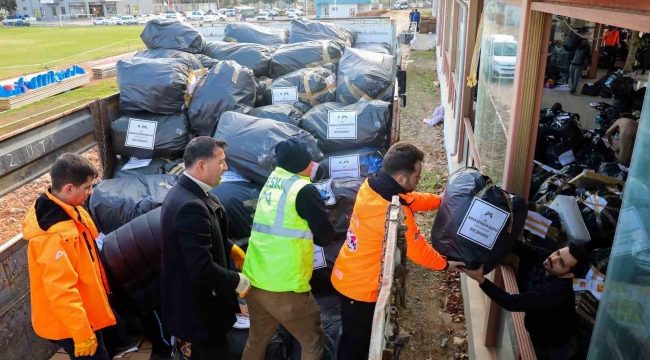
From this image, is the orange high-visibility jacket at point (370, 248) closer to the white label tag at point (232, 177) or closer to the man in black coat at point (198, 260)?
the man in black coat at point (198, 260)

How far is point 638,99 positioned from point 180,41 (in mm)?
5729

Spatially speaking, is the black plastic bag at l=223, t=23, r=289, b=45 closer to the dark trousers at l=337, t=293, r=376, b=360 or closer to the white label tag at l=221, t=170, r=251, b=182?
the white label tag at l=221, t=170, r=251, b=182

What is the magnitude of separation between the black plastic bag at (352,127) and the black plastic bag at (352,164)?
12 centimetres

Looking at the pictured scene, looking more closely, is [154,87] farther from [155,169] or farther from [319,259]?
[319,259]

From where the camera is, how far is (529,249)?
2588 mm

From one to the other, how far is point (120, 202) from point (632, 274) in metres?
3.21

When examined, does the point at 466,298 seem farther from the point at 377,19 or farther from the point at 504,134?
the point at 377,19

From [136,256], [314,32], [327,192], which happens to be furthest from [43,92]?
[327,192]

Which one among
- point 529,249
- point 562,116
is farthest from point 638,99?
point 529,249

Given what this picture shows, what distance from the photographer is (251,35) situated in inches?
258

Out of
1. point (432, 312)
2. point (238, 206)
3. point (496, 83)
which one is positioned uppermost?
point (496, 83)

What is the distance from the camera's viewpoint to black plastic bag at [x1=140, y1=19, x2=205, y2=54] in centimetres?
548

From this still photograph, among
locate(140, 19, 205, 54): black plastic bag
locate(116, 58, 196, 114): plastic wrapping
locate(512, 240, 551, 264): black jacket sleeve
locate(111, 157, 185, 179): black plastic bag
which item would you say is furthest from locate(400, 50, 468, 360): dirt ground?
locate(140, 19, 205, 54): black plastic bag

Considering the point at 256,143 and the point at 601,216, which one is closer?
the point at 601,216
